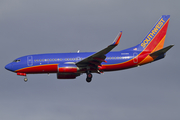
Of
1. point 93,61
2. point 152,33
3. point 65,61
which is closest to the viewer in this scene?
point 93,61

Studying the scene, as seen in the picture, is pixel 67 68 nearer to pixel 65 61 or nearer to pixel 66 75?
pixel 65 61

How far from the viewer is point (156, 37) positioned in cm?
4700

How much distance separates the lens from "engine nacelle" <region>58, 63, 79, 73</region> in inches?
1677

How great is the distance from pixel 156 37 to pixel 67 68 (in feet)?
44.7

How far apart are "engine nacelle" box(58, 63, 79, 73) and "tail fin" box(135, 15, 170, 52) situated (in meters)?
9.45

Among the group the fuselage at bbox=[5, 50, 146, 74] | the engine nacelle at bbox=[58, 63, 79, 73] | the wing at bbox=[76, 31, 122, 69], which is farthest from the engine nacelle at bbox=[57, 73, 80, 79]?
the wing at bbox=[76, 31, 122, 69]

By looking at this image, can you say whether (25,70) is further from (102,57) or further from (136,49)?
(136,49)

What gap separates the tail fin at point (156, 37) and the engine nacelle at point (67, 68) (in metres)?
9.45

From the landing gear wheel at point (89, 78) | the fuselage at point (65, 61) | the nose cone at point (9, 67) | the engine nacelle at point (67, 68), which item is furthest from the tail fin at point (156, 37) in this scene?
the nose cone at point (9, 67)

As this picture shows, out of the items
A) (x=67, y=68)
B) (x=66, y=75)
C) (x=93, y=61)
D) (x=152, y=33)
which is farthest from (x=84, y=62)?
(x=152, y=33)

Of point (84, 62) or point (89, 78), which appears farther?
point (89, 78)

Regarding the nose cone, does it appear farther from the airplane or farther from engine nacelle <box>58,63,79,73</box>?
engine nacelle <box>58,63,79,73</box>

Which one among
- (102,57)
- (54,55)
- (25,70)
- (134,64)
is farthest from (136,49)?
(25,70)

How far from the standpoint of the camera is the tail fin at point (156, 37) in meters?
46.2
